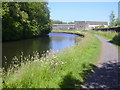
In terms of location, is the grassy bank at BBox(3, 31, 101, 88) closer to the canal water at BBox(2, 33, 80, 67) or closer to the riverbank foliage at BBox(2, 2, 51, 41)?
the canal water at BBox(2, 33, 80, 67)

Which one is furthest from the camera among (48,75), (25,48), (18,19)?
(18,19)

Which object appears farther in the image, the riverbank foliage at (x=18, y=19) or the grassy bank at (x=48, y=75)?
the riverbank foliage at (x=18, y=19)

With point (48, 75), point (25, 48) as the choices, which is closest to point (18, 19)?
point (25, 48)

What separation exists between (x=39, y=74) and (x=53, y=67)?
3.31 ft

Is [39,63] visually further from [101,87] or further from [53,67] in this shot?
[101,87]

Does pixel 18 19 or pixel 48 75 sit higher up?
pixel 18 19

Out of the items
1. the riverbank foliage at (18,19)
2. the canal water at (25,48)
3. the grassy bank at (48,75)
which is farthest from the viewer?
the riverbank foliage at (18,19)

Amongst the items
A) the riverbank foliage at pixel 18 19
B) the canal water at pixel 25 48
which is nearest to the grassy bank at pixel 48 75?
the canal water at pixel 25 48

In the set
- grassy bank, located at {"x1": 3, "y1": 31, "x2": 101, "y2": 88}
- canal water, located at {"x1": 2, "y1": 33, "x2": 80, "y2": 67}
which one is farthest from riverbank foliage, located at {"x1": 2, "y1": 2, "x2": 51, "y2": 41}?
grassy bank, located at {"x1": 3, "y1": 31, "x2": 101, "y2": 88}

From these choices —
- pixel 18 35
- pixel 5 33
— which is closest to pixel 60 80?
pixel 5 33

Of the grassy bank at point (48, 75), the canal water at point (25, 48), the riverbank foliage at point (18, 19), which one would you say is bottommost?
the canal water at point (25, 48)

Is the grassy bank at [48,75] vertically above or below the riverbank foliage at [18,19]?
below

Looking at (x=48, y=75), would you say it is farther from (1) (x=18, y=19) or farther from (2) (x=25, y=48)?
(1) (x=18, y=19)

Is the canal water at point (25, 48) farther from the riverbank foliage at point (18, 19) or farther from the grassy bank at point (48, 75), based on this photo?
the grassy bank at point (48, 75)
